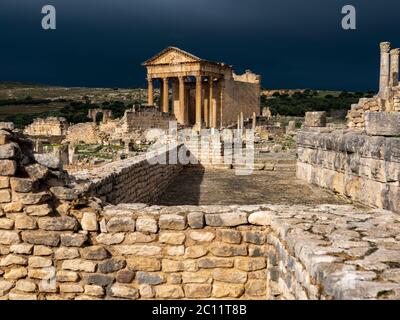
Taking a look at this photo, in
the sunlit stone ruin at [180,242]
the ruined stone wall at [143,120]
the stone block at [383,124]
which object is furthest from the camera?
the ruined stone wall at [143,120]

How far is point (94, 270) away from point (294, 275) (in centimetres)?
180

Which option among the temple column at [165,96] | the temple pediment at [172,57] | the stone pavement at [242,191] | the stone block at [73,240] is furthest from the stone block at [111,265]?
the temple column at [165,96]

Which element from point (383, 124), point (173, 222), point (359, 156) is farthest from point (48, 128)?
point (173, 222)

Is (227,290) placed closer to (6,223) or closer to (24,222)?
(24,222)

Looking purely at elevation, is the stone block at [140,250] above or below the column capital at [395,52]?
below

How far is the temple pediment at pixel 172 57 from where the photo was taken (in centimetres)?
3859

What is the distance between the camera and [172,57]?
3972 centimetres

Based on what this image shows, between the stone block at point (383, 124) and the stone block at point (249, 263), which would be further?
the stone block at point (383, 124)

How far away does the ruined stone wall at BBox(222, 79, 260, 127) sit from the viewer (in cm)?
4369

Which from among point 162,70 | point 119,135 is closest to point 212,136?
point 119,135

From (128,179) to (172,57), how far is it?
3443 centimetres

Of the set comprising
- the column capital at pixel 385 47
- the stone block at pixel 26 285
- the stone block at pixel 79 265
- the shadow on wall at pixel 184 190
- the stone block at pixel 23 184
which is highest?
the column capital at pixel 385 47

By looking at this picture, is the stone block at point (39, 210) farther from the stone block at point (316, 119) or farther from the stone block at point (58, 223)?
the stone block at point (316, 119)

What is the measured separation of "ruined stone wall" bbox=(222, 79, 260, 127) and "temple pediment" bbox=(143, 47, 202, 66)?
19.0ft
